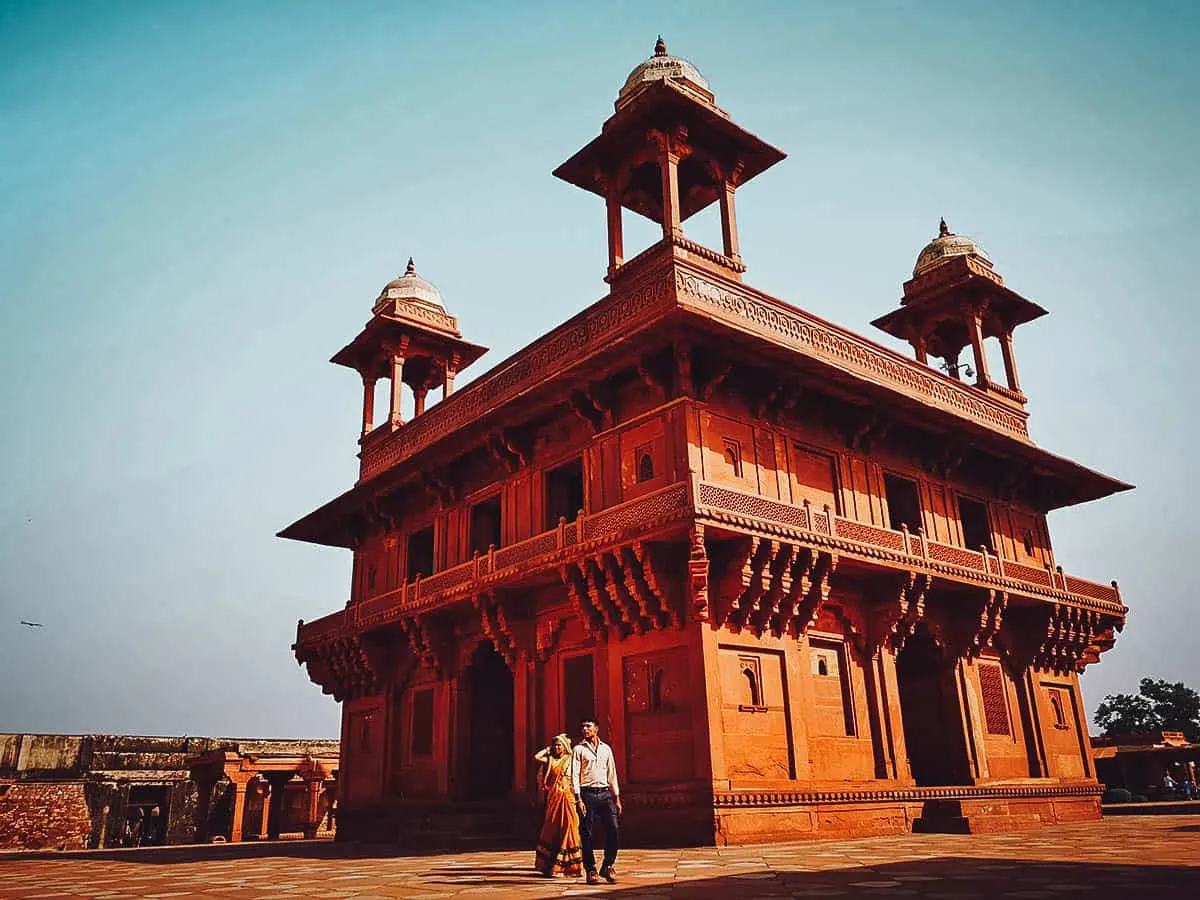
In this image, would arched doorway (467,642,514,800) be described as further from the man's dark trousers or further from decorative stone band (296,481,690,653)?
the man's dark trousers

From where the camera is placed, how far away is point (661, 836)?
452 inches

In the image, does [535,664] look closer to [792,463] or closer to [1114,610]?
[792,463]

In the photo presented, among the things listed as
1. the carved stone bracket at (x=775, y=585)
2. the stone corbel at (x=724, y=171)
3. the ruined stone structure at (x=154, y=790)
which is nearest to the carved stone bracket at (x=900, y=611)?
the carved stone bracket at (x=775, y=585)

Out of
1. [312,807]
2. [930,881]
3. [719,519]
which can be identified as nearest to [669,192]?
[719,519]

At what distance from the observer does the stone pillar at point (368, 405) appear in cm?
2050

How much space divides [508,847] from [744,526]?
17.8ft

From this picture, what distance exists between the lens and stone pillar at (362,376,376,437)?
20502 millimetres

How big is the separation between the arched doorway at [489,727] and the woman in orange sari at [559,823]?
749cm

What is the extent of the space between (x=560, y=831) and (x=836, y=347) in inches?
353

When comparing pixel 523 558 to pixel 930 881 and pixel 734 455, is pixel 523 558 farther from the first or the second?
pixel 930 881

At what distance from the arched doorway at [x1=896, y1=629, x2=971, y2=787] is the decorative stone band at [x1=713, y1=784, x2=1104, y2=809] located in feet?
2.12

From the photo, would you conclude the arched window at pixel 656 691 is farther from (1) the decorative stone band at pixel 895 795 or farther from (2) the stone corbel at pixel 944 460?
(2) the stone corbel at pixel 944 460

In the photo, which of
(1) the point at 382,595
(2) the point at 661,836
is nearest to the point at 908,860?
(2) the point at 661,836

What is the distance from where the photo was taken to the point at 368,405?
20.7 metres
